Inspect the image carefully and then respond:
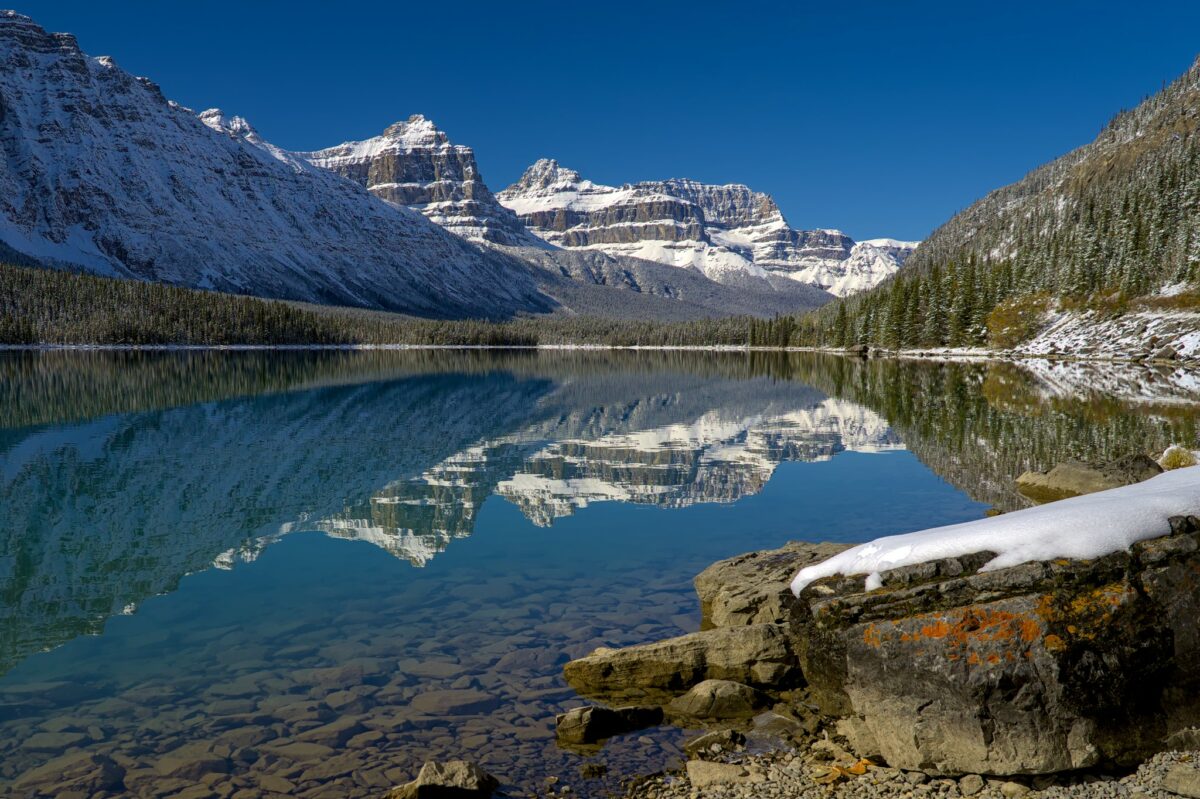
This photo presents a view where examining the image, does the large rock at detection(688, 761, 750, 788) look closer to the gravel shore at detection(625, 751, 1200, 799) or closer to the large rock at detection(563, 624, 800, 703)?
the gravel shore at detection(625, 751, 1200, 799)

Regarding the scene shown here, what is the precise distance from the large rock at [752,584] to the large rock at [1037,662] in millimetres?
3887

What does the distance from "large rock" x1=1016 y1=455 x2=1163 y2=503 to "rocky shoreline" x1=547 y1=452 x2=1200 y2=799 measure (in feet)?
46.3

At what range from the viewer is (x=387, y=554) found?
2056 centimetres

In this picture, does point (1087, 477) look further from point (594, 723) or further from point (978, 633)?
point (594, 723)

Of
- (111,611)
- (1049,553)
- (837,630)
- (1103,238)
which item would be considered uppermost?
(1103,238)

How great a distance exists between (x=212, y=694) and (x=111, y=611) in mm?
5818

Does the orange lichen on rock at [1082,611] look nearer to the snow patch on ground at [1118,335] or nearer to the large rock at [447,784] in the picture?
the large rock at [447,784]

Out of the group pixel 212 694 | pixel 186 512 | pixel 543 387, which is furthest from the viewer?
pixel 543 387

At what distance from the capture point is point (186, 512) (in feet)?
86.0

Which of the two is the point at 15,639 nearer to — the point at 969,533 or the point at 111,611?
the point at 111,611

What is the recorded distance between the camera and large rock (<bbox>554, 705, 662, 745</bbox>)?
36.6ft

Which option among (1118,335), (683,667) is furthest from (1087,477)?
(1118,335)

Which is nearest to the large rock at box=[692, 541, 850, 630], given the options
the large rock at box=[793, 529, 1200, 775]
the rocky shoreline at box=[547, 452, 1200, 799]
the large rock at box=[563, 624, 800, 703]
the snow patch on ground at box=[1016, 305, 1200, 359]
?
the large rock at box=[563, 624, 800, 703]

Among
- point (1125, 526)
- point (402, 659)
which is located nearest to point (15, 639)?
point (402, 659)
